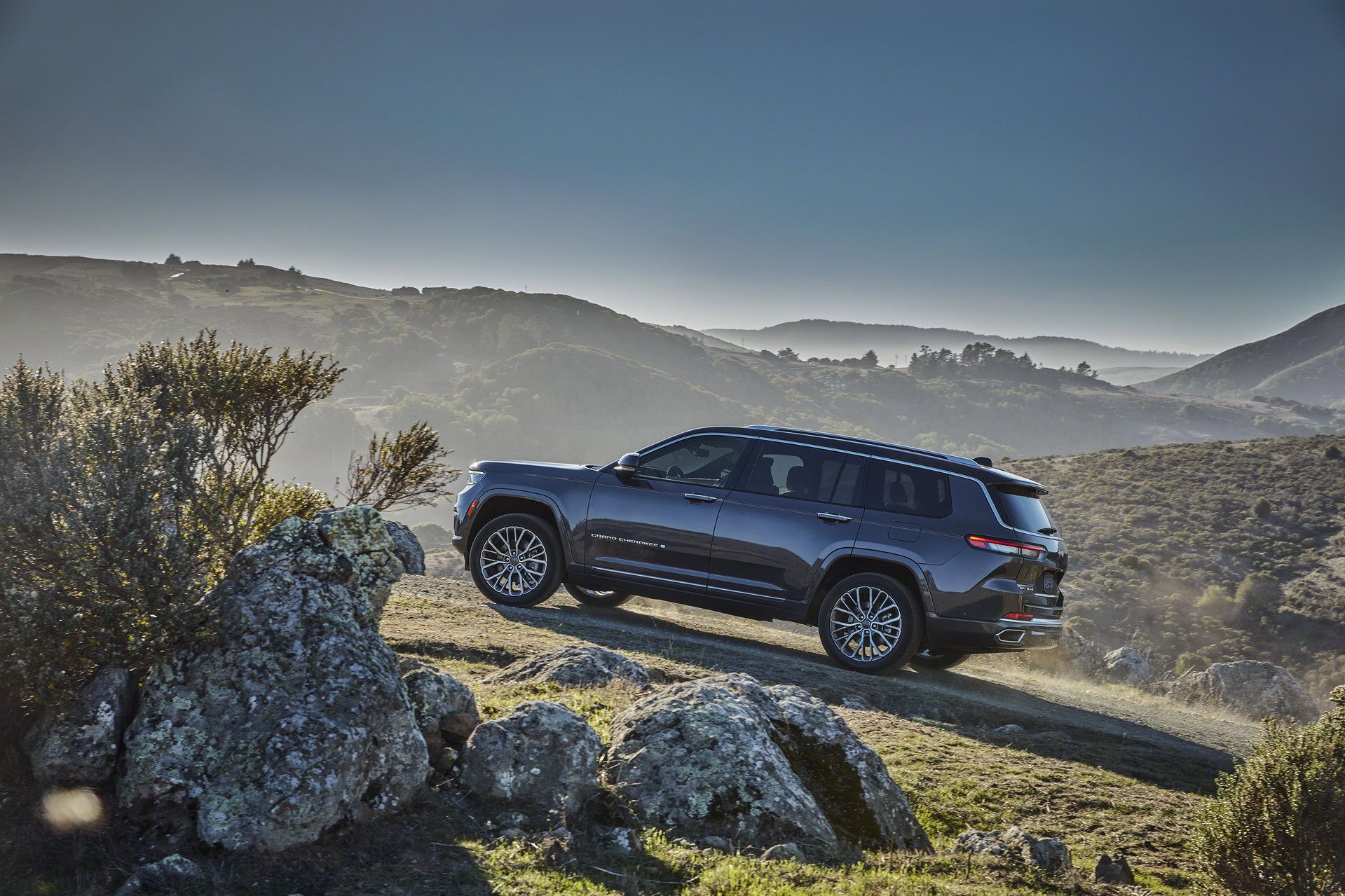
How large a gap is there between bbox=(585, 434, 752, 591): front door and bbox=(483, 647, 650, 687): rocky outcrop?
2.53 metres

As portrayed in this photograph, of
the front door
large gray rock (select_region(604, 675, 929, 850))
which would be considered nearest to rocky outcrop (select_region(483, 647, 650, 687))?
large gray rock (select_region(604, 675, 929, 850))

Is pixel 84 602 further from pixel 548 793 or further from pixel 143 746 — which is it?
pixel 548 793

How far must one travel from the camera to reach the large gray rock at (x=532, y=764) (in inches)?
184

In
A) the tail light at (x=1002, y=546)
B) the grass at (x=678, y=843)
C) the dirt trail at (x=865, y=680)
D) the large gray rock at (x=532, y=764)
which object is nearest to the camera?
the grass at (x=678, y=843)

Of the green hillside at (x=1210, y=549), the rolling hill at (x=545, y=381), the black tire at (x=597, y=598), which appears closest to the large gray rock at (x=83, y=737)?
the black tire at (x=597, y=598)

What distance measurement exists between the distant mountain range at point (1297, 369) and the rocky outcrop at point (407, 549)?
164715 millimetres

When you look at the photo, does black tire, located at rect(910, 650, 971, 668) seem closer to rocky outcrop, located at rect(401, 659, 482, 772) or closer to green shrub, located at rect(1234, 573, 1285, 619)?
rocky outcrop, located at rect(401, 659, 482, 772)

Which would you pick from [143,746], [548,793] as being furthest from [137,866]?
[548,793]

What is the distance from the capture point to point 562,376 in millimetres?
131875

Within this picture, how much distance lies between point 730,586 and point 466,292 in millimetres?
182953

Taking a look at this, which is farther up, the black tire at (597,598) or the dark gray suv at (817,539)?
the dark gray suv at (817,539)

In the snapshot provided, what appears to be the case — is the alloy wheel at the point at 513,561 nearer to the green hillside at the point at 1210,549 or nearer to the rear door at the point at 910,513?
the rear door at the point at 910,513

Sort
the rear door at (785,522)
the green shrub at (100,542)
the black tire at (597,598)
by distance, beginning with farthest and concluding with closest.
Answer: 1. the black tire at (597,598)
2. the rear door at (785,522)
3. the green shrub at (100,542)

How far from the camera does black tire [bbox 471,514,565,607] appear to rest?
34.6 feet
